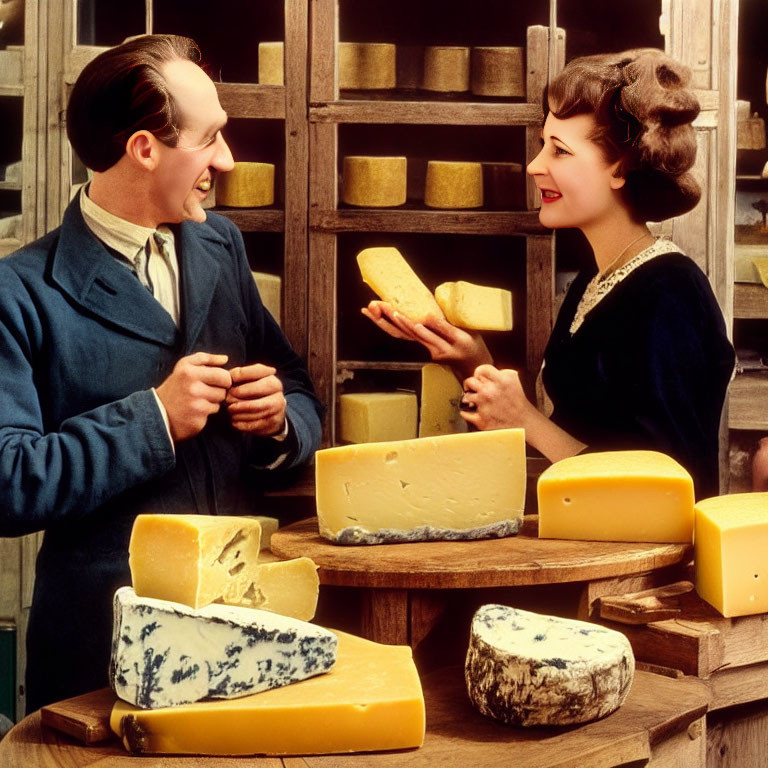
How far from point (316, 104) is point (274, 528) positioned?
945 mm

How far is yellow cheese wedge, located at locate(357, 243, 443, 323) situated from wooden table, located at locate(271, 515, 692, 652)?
561mm

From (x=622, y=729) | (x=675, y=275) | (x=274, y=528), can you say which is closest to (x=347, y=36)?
(x=675, y=275)

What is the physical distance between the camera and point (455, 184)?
8.16 ft

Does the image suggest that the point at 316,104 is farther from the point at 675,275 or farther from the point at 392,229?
the point at 675,275

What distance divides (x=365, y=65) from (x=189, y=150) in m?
0.69

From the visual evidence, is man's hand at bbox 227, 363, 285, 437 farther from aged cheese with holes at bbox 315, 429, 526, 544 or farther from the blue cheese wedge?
the blue cheese wedge

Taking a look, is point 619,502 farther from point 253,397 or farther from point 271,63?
point 271,63

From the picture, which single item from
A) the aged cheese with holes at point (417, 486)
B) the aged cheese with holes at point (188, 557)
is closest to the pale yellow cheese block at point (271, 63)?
the aged cheese with holes at point (417, 486)

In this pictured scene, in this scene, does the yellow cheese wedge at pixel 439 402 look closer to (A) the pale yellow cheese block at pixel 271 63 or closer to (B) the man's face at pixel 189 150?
(B) the man's face at pixel 189 150

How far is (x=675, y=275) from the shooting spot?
6.98ft

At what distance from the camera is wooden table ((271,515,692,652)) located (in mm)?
1755

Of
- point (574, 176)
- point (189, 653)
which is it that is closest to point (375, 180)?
point (574, 176)

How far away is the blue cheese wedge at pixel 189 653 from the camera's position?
4.69ft

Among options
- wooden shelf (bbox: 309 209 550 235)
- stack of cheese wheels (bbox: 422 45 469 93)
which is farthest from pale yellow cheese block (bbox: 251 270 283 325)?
stack of cheese wheels (bbox: 422 45 469 93)
